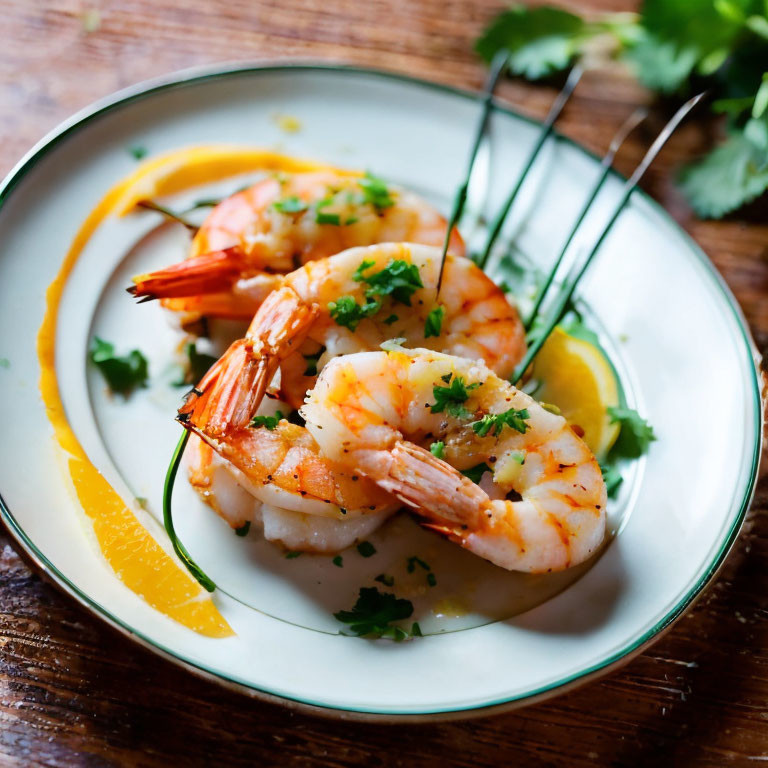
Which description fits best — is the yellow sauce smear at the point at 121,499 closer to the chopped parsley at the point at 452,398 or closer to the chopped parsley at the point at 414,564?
the chopped parsley at the point at 414,564

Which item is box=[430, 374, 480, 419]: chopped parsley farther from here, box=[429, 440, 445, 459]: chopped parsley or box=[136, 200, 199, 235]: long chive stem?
box=[136, 200, 199, 235]: long chive stem

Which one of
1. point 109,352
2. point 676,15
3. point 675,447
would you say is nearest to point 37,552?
→ point 109,352

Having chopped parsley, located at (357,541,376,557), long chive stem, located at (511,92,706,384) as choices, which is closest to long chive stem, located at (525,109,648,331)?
long chive stem, located at (511,92,706,384)

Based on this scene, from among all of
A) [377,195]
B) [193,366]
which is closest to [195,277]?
[193,366]

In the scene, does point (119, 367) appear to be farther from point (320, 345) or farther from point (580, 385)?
point (580, 385)

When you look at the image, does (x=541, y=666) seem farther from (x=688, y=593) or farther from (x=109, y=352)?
(x=109, y=352)
